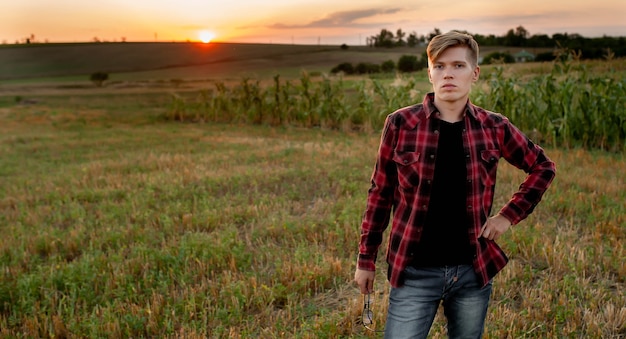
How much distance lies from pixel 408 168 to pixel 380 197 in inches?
8.0

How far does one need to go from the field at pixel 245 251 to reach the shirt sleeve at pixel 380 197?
142cm

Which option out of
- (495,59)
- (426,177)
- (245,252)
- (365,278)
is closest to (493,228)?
(426,177)

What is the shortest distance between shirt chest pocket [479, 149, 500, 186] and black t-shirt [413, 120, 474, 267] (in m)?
0.09

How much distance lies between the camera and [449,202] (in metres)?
2.46

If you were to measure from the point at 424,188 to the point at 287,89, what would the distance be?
16.9 m

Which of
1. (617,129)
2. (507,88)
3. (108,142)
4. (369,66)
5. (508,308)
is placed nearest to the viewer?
(508,308)

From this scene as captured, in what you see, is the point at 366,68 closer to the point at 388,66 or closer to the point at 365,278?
the point at 388,66

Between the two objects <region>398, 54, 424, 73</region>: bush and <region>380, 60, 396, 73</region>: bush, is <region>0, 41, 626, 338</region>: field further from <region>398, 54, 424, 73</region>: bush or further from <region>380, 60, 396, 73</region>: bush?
<region>398, 54, 424, 73</region>: bush

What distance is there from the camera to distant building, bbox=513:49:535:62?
39109mm

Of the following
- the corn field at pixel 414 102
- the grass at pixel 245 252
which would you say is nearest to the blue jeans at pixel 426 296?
the grass at pixel 245 252

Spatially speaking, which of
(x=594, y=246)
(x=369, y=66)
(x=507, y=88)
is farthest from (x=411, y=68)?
(x=594, y=246)

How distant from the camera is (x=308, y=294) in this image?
438 centimetres

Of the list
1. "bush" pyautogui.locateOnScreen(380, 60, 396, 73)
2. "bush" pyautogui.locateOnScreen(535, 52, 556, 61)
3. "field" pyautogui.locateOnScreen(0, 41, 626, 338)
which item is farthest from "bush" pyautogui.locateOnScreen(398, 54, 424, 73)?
"field" pyautogui.locateOnScreen(0, 41, 626, 338)

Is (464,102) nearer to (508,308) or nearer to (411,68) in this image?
(508,308)
